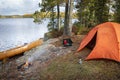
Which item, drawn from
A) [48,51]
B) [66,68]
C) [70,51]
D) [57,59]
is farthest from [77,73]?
[48,51]

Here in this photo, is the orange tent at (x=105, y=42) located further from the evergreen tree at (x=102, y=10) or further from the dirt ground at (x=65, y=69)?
the evergreen tree at (x=102, y=10)

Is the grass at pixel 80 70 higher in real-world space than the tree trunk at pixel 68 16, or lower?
lower

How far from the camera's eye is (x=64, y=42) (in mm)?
16453

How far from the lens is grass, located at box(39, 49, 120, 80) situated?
428 inches

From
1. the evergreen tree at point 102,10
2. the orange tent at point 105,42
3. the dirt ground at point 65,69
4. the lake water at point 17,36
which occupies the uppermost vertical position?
the evergreen tree at point 102,10

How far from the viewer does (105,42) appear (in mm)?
12836

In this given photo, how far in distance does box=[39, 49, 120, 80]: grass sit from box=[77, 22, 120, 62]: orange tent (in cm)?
38

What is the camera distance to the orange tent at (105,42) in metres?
12.2

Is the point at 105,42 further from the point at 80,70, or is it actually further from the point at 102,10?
the point at 102,10

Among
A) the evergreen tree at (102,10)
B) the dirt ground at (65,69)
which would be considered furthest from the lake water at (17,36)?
the dirt ground at (65,69)

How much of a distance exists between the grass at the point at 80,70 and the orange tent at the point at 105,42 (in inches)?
15.0

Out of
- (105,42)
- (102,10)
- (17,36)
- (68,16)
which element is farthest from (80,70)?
(17,36)

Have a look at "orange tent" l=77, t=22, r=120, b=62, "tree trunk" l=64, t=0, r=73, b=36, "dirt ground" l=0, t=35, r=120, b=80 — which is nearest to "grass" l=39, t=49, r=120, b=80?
"dirt ground" l=0, t=35, r=120, b=80

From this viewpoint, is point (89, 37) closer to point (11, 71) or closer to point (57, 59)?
point (57, 59)
